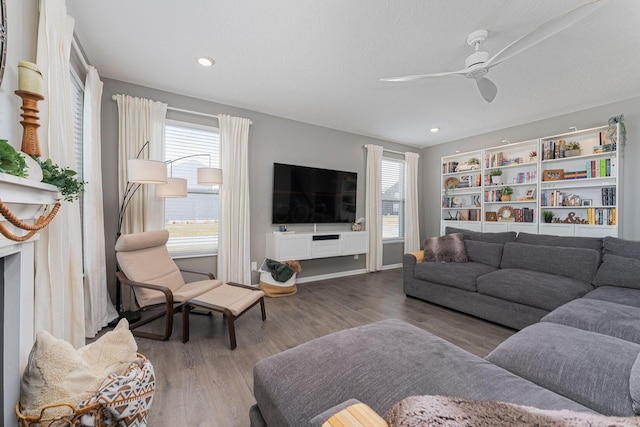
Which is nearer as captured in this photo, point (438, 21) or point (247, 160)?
point (438, 21)

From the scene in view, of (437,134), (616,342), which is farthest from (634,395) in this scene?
(437,134)

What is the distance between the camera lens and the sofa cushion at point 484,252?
3.23m

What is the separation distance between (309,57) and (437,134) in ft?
11.1

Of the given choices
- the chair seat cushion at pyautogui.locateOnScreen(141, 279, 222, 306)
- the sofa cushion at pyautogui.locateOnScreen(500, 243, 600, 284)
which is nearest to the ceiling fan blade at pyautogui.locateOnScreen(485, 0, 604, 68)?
the sofa cushion at pyautogui.locateOnScreen(500, 243, 600, 284)

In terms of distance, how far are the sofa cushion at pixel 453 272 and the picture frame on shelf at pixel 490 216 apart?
68.4 inches

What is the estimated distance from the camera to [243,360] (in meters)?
1.96

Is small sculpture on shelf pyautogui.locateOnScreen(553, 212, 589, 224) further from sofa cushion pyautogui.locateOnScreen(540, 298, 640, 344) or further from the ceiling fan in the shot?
the ceiling fan

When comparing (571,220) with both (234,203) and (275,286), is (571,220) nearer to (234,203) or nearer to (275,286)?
(275,286)

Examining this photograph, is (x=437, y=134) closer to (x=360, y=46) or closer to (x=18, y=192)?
(x=360, y=46)

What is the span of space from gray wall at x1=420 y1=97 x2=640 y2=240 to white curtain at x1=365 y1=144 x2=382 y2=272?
1.47 m

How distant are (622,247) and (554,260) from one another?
20.7 inches

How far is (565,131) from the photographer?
3.84 meters

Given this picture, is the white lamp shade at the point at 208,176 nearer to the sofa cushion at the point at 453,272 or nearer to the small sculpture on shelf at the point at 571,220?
the sofa cushion at the point at 453,272

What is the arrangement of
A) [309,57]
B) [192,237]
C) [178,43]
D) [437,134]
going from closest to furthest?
[178,43] → [309,57] → [192,237] → [437,134]
